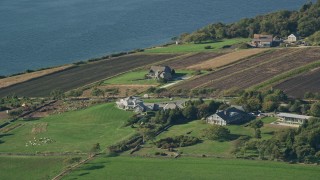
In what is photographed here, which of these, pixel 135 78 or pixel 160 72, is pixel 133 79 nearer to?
pixel 135 78

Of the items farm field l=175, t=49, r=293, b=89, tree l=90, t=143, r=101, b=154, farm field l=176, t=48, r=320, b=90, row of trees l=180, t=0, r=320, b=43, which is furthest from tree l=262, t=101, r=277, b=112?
row of trees l=180, t=0, r=320, b=43

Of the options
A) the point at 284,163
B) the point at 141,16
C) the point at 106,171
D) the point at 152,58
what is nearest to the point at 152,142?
the point at 106,171

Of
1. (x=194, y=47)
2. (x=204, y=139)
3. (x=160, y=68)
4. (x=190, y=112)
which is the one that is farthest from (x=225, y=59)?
(x=204, y=139)

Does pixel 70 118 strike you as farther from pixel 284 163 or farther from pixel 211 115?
pixel 284 163

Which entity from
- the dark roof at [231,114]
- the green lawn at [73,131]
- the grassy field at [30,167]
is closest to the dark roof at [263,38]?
the green lawn at [73,131]

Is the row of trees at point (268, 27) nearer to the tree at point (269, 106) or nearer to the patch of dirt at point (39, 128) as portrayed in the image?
the tree at point (269, 106)

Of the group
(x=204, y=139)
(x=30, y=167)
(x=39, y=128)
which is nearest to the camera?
(x=30, y=167)
